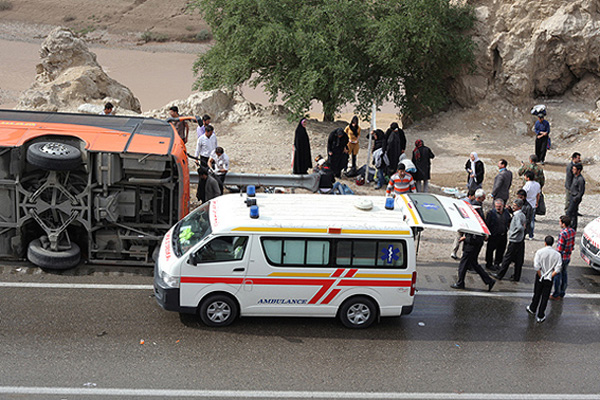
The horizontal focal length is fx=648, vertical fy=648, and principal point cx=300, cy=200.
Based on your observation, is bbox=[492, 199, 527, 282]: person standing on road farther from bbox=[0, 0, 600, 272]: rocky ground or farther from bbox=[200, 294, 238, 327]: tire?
bbox=[200, 294, 238, 327]: tire

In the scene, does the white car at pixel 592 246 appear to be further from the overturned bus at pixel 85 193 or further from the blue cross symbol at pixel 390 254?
the overturned bus at pixel 85 193

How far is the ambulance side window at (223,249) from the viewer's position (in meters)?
9.20

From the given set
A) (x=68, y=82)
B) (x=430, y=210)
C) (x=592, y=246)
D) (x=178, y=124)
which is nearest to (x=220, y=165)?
(x=178, y=124)

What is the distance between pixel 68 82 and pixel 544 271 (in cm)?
1771

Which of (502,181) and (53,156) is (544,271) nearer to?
(502,181)

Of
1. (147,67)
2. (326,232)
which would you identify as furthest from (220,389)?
(147,67)

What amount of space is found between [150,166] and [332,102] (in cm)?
1288

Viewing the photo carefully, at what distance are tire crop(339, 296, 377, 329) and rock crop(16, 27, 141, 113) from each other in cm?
1489

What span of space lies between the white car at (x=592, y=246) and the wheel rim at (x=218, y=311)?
7094mm

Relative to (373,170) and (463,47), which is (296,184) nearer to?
(373,170)

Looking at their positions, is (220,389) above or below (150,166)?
below

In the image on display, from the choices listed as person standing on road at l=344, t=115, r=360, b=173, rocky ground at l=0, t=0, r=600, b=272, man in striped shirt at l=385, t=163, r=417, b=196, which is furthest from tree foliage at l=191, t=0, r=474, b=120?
man in striped shirt at l=385, t=163, r=417, b=196

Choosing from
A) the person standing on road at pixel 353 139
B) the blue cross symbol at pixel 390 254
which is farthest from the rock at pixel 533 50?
the blue cross symbol at pixel 390 254

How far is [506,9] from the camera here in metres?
24.0
